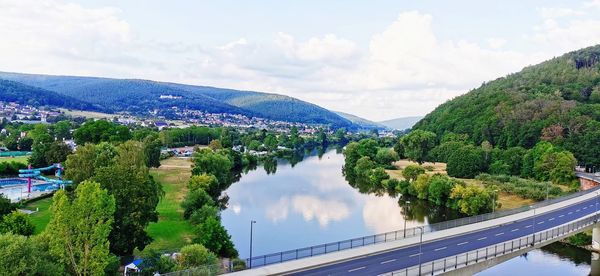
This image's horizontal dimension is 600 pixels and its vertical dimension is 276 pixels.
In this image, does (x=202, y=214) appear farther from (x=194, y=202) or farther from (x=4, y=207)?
(x=4, y=207)

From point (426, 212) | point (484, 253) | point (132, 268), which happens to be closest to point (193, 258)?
point (132, 268)

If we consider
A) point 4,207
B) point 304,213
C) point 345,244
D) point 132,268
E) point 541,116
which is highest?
point 541,116

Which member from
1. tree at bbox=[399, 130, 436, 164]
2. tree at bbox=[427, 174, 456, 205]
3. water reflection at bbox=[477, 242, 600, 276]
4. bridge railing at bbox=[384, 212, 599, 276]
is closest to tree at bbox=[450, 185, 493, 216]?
tree at bbox=[427, 174, 456, 205]

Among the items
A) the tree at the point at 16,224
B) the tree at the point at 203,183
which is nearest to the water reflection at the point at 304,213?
the tree at the point at 203,183

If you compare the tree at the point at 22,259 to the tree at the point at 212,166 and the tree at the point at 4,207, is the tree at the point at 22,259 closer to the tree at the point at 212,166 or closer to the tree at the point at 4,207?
the tree at the point at 4,207

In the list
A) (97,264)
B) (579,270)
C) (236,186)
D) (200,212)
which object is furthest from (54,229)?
(236,186)

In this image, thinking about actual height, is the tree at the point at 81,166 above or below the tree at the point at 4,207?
above
